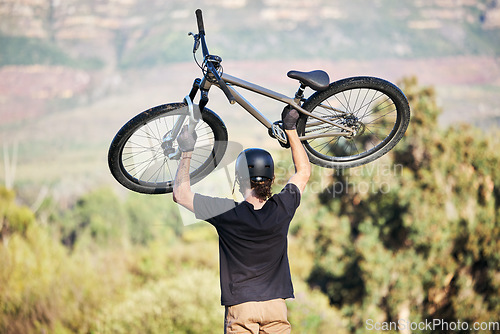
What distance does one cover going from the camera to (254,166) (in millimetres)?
3408

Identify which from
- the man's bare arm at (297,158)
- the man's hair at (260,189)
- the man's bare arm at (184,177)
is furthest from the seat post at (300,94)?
the man's bare arm at (184,177)

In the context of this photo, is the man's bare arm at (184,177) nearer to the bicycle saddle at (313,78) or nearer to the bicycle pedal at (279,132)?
the bicycle pedal at (279,132)

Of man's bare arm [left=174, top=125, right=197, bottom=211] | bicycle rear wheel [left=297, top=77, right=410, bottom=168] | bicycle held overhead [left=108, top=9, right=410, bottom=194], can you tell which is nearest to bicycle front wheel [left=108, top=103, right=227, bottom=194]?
bicycle held overhead [left=108, top=9, right=410, bottom=194]

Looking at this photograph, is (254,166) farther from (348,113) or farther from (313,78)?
(348,113)

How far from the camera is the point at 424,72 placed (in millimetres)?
125750

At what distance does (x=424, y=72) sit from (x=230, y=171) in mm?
130853

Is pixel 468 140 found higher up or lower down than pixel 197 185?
higher up

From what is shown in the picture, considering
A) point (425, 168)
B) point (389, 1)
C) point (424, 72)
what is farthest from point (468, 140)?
point (389, 1)

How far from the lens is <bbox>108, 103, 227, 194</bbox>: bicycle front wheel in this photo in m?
3.61

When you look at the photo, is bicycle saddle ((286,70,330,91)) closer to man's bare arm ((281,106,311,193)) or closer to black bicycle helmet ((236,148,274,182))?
man's bare arm ((281,106,311,193))

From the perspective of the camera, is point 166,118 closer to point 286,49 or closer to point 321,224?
point 321,224

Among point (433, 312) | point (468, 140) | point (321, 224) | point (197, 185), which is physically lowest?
point (433, 312)

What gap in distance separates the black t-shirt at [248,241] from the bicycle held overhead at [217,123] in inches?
22.9

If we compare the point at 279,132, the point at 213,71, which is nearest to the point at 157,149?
the point at 213,71
